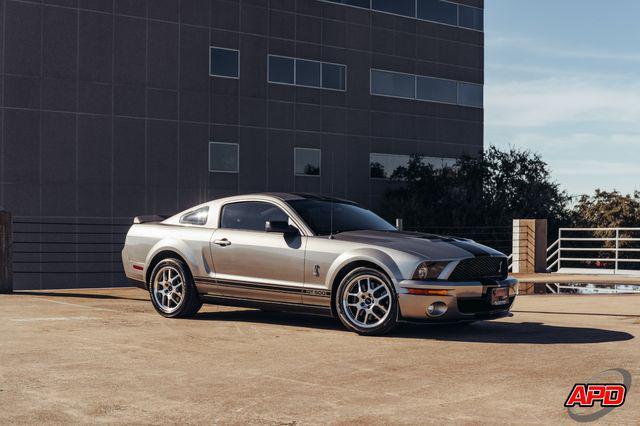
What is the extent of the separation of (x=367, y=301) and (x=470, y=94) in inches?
1478

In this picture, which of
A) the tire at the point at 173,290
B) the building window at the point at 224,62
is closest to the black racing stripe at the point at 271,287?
the tire at the point at 173,290

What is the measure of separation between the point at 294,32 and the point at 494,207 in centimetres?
1176

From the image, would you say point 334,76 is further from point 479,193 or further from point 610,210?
point 610,210

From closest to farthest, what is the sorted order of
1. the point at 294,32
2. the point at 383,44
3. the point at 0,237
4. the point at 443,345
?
the point at 443,345, the point at 0,237, the point at 294,32, the point at 383,44

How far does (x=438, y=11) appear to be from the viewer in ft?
144

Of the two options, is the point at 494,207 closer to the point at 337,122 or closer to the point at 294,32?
the point at 337,122

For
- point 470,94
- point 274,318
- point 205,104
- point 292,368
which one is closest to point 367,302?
point 274,318

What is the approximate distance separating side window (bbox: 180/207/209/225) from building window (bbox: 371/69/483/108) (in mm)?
30994

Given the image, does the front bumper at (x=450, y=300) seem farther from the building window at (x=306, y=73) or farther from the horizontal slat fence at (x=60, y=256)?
the building window at (x=306, y=73)

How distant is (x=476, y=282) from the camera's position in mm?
9289

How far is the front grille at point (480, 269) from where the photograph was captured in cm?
920

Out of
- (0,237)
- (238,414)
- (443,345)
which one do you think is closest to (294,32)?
(0,237)

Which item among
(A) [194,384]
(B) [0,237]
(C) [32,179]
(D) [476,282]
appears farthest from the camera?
(C) [32,179]

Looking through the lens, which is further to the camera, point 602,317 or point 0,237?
point 0,237
